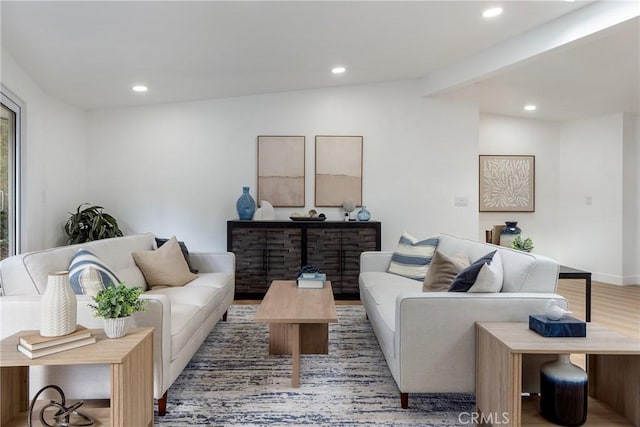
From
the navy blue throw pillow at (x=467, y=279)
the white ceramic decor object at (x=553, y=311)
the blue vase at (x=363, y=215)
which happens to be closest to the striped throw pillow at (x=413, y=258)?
the blue vase at (x=363, y=215)

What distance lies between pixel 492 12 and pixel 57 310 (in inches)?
140

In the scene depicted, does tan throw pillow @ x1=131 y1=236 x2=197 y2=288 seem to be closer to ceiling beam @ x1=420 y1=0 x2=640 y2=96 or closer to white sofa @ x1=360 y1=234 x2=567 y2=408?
white sofa @ x1=360 y1=234 x2=567 y2=408

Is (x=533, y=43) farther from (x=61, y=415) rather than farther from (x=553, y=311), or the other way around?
(x=61, y=415)

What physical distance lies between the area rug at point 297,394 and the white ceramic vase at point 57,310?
739 millimetres

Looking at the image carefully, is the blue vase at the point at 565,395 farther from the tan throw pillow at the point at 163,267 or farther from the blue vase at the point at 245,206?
the blue vase at the point at 245,206

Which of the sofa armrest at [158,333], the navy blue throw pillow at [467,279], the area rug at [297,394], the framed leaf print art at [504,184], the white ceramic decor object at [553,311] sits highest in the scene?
the framed leaf print art at [504,184]

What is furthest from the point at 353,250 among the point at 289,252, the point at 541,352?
the point at 541,352

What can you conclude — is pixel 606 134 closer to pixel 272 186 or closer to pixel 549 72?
pixel 549 72

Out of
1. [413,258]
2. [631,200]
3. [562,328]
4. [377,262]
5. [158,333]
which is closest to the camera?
[562,328]

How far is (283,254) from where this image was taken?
4.74 metres

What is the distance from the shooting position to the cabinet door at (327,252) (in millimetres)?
4746

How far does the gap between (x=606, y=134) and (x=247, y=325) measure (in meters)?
5.76

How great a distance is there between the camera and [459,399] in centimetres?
230

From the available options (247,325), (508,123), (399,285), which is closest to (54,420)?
(247,325)
